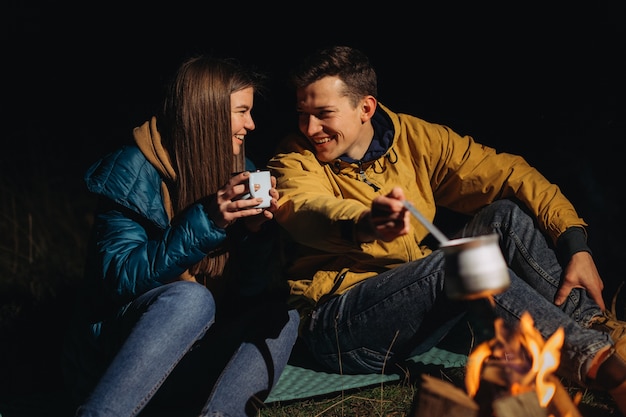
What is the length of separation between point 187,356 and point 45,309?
1.68 metres

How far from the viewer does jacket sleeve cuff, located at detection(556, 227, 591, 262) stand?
3.18m

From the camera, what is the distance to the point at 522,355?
7.77ft

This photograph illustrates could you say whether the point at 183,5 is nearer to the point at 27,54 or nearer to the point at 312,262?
the point at 27,54

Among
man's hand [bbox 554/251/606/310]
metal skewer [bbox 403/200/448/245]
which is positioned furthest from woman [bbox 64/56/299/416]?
man's hand [bbox 554/251/606/310]

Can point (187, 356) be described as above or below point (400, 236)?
below

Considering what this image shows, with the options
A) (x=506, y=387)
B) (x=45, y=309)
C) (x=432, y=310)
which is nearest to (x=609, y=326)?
(x=432, y=310)

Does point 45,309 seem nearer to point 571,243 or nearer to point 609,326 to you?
point 571,243

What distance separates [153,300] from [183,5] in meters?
3.03

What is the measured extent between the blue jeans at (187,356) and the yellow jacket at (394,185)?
0.29m

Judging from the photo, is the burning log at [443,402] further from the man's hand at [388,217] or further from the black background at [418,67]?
the black background at [418,67]

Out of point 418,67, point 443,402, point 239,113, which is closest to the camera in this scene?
point 443,402

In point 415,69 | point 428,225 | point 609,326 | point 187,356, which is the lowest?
point 187,356

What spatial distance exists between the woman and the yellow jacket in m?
0.15

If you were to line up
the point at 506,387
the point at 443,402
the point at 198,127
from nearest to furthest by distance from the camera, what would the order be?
the point at 443,402 → the point at 506,387 → the point at 198,127
